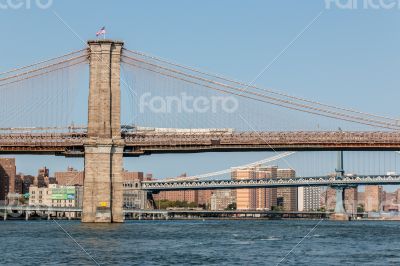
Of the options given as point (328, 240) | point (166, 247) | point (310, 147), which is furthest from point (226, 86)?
point (166, 247)

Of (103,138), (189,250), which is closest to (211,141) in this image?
(103,138)

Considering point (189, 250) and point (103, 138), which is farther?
point (103, 138)

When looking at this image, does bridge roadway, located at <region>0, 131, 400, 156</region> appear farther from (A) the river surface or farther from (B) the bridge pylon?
(A) the river surface

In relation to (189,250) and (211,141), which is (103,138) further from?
(189,250)

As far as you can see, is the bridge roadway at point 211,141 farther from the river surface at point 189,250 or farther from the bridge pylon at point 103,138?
the river surface at point 189,250

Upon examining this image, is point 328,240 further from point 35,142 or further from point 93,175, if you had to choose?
point 35,142

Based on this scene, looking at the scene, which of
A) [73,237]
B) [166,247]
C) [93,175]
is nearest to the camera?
[166,247]
